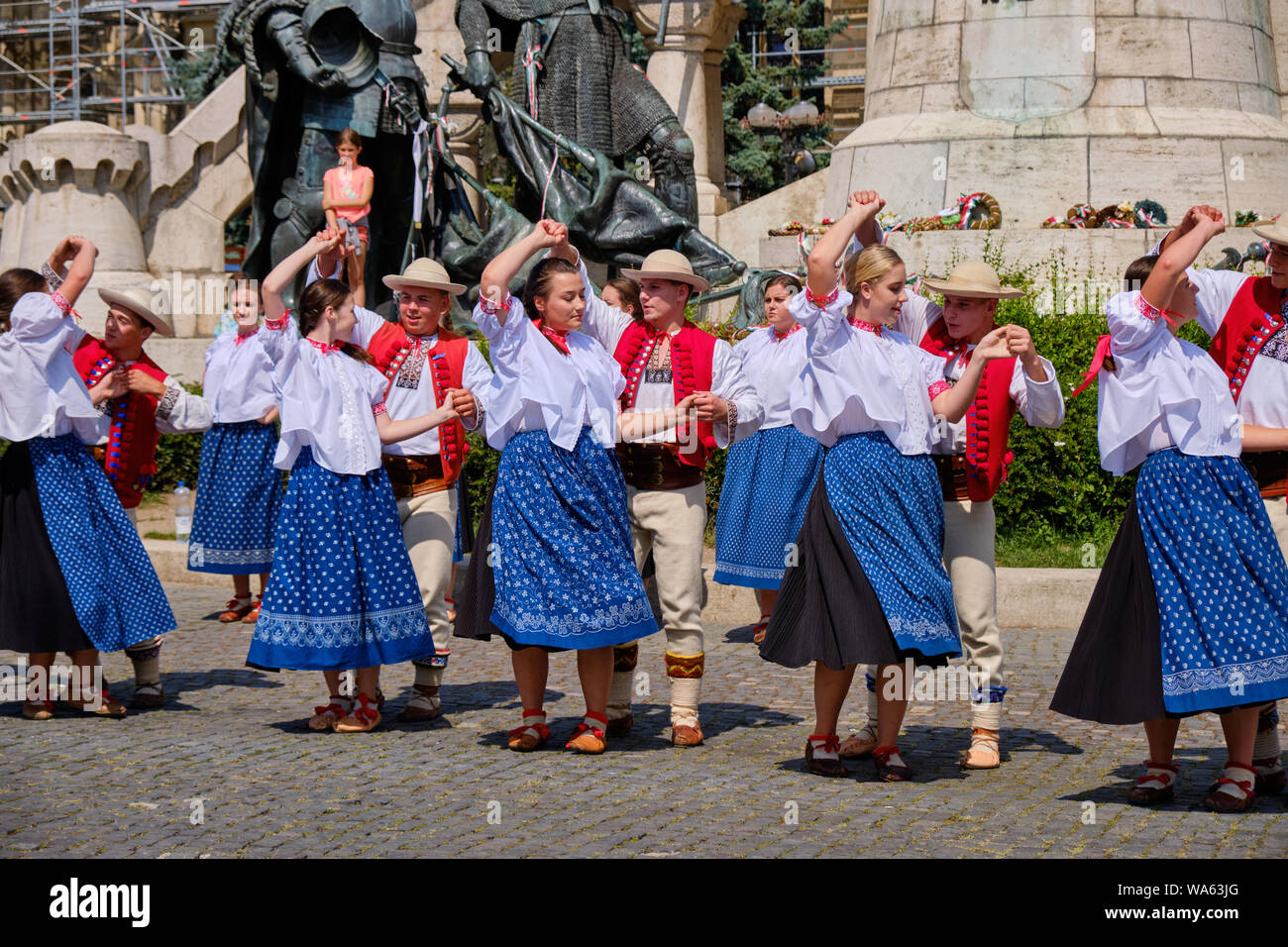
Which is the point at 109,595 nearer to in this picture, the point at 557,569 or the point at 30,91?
the point at 557,569

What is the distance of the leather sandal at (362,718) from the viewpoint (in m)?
7.00

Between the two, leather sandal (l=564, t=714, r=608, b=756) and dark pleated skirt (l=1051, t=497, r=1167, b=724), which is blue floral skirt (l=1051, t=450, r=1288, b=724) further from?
leather sandal (l=564, t=714, r=608, b=756)

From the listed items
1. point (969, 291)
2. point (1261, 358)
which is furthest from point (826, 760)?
point (1261, 358)

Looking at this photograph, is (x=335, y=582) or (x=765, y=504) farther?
(x=765, y=504)

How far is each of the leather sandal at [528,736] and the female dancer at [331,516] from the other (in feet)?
1.94

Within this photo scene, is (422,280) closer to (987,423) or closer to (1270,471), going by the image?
(987,423)

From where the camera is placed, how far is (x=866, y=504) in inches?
235

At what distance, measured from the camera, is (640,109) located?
14.9m

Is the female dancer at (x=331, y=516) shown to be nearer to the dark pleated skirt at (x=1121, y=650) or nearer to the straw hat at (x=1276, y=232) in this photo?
the dark pleated skirt at (x=1121, y=650)

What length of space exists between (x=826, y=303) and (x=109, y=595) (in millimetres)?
3360

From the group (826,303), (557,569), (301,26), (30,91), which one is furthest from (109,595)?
(30,91)

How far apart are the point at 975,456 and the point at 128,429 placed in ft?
12.2

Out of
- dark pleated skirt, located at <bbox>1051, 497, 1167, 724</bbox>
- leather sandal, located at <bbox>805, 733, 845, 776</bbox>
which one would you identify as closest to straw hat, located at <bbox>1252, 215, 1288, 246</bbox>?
dark pleated skirt, located at <bbox>1051, 497, 1167, 724</bbox>

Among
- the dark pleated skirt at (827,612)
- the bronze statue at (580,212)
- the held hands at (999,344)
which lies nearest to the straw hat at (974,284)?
the held hands at (999,344)
